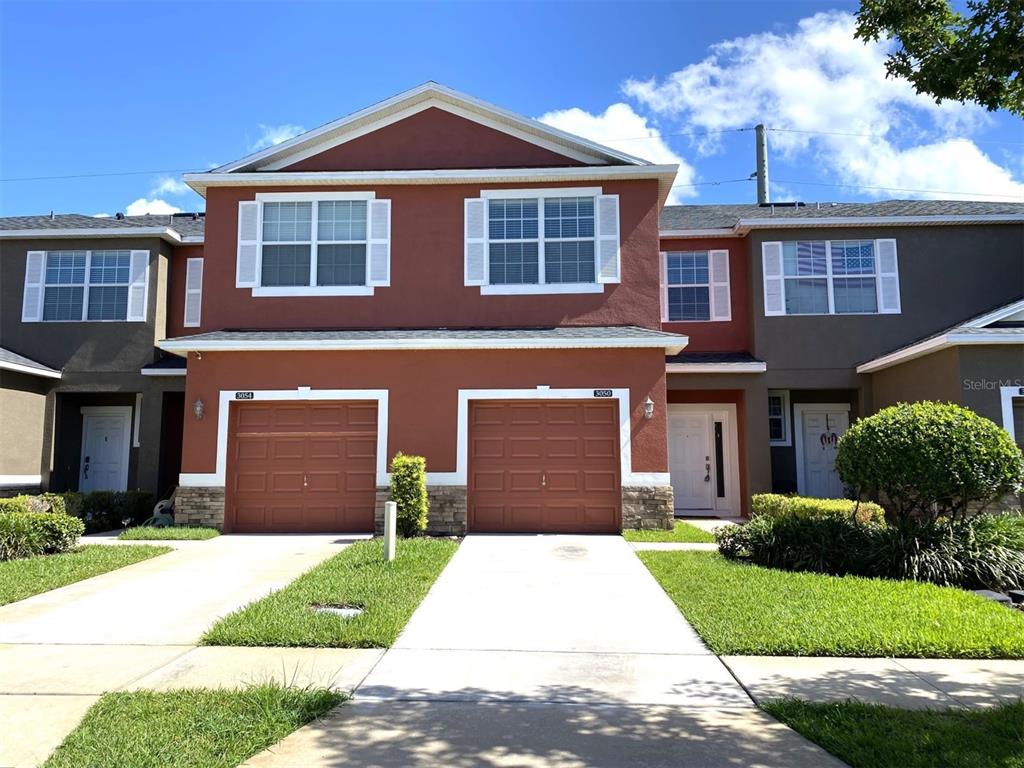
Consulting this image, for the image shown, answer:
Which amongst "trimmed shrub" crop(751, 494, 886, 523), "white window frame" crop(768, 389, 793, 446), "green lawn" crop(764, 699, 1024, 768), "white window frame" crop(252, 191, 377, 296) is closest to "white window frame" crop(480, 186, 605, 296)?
"white window frame" crop(252, 191, 377, 296)

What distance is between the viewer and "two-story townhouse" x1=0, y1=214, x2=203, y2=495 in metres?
16.1

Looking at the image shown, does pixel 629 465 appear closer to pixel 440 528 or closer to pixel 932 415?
pixel 440 528

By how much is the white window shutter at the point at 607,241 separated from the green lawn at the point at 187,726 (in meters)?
10.5

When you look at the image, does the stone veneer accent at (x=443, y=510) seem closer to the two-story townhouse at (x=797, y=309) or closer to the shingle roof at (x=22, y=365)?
the two-story townhouse at (x=797, y=309)

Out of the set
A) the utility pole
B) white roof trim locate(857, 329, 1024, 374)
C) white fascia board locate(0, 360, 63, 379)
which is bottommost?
white fascia board locate(0, 360, 63, 379)

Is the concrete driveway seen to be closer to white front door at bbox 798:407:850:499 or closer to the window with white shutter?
the window with white shutter

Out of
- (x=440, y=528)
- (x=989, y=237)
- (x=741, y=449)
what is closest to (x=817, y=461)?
(x=741, y=449)

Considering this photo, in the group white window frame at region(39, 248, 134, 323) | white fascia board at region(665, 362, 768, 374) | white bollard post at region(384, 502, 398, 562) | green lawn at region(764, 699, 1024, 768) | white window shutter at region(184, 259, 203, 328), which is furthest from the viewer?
white window shutter at region(184, 259, 203, 328)

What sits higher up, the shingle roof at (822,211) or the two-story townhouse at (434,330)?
the shingle roof at (822,211)

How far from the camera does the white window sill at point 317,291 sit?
14.2m

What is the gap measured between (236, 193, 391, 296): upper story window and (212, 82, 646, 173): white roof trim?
3.04 feet

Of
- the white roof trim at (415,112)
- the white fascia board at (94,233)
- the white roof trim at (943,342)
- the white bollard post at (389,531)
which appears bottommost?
the white bollard post at (389,531)

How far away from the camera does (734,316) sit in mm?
16422

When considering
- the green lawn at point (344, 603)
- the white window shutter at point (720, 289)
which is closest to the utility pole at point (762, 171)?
the white window shutter at point (720, 289)
